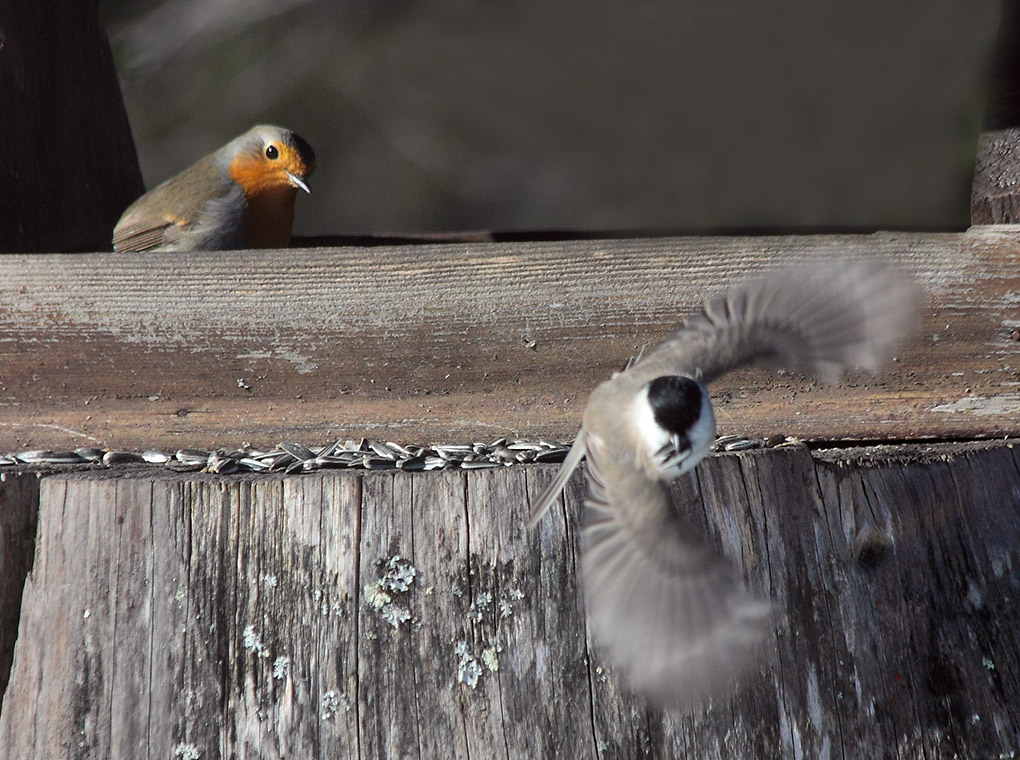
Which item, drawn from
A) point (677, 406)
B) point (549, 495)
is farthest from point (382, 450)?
point (677, 406)

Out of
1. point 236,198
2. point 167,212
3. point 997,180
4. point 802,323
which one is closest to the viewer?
point 802,323

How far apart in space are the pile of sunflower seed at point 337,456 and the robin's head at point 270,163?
1.18 metres

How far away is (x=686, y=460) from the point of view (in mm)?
1722

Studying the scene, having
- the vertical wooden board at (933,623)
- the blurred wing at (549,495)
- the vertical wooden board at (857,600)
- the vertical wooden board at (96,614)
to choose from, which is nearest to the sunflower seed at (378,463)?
the blurred wing at (549,495)

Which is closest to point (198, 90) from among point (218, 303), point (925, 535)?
point (218, 303)

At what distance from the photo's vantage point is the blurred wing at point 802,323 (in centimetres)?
190

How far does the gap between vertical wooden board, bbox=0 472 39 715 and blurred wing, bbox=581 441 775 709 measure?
1.03 meters

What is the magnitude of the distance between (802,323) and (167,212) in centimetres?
186

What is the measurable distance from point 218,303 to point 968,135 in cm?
232

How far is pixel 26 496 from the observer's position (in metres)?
1.87

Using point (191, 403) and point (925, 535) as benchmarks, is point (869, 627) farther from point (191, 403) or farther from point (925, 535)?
point (191, 403)

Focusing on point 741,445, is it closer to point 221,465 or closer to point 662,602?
point 662,602

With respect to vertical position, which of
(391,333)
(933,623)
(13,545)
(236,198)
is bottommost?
(933,623)

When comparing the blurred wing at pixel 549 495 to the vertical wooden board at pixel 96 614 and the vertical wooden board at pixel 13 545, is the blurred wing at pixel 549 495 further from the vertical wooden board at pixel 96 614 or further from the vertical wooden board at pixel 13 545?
the vertical wooden board at pixel 13 545
